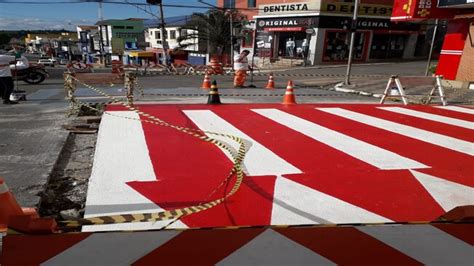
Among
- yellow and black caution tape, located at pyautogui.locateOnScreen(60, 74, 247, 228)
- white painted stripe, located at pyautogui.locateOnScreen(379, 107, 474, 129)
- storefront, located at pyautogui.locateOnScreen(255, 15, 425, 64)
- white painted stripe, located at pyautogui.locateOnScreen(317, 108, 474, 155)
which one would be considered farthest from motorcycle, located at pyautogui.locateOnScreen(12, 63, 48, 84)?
storefront, located at pyautogui.locateOnScreen(255, 15, 425, 64)

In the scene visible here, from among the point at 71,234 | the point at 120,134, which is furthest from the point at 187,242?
the point at 120,134

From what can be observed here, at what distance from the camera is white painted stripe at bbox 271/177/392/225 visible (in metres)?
3.67

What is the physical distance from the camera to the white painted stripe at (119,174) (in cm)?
371

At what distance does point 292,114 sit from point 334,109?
148cm

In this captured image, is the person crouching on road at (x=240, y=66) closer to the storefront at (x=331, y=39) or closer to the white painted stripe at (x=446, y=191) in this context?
the white painted stripe at (x=446, y=191)

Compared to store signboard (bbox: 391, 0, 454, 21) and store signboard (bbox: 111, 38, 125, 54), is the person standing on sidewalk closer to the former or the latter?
store signboard (bbox: 391, 0, 454, 21)

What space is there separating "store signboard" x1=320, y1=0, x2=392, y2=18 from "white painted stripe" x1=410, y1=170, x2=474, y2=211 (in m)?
31.6

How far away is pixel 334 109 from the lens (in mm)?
9625

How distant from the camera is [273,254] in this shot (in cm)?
233

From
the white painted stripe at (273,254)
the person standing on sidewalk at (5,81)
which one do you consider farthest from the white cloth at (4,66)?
the white painted stripe at (273,254)

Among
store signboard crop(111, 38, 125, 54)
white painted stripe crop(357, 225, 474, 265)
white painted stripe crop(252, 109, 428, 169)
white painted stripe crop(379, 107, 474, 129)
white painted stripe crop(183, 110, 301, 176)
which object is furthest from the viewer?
store signboard crop(111, 38, 125, 54)

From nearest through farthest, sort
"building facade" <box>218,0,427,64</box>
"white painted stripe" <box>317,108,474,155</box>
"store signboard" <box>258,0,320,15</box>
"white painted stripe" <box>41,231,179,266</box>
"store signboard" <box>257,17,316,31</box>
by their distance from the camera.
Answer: "white painted stripe" <box>41,231,179,266</box> → "white painted stripe" <box>317,108,474,155</box> → "store signboard" <box>258,0,320,15</box> → "building facade" <box>218,0,427,64</box> → "store signboard" <box>257,17,316,31</box>

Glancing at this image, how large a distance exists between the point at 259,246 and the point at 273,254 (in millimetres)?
111

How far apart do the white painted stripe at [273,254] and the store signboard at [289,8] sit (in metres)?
34.1
